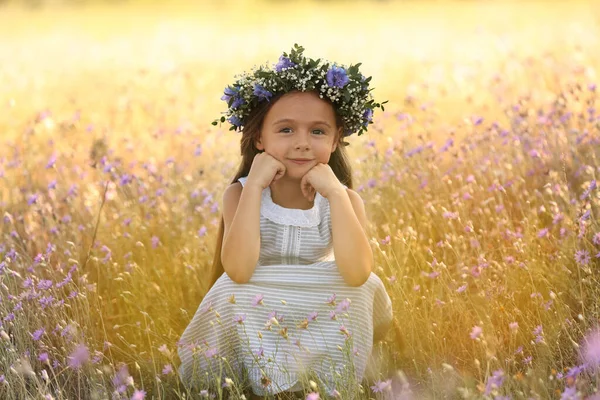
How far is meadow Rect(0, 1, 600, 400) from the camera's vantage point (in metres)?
3.58

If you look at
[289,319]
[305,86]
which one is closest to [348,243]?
[289,319]

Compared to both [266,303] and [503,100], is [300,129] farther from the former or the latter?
[503,100]

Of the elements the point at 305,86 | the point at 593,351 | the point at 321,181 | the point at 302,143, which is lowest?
the point at 593,351

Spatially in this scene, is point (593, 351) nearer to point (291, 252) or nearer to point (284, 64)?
point (291, 252)

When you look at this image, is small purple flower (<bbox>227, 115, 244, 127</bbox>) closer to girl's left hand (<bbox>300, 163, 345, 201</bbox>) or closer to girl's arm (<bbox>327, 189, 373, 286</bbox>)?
A: girl's left hand (<bbox>300, 163, 345, 201</bbox>)

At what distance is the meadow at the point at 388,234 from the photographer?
3.58 metres

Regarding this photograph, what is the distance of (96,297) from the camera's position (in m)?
4.12

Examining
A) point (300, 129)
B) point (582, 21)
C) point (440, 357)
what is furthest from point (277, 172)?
point (582, 21)

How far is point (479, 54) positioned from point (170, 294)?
8.01m

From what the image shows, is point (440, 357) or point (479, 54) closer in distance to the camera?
point (440, 357)

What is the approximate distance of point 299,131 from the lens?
358 cm

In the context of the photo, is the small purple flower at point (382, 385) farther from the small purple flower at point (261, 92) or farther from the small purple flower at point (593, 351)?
the small purple flower at point (261, 92)

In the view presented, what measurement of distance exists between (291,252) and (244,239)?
0.27 meters

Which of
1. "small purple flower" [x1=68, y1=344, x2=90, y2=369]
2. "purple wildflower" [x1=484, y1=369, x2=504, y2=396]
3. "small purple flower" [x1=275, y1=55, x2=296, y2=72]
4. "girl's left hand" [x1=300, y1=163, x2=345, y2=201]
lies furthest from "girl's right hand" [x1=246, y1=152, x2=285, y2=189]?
"purple wildflower" [x1=484, y1=369, x2=504, y2=396]
